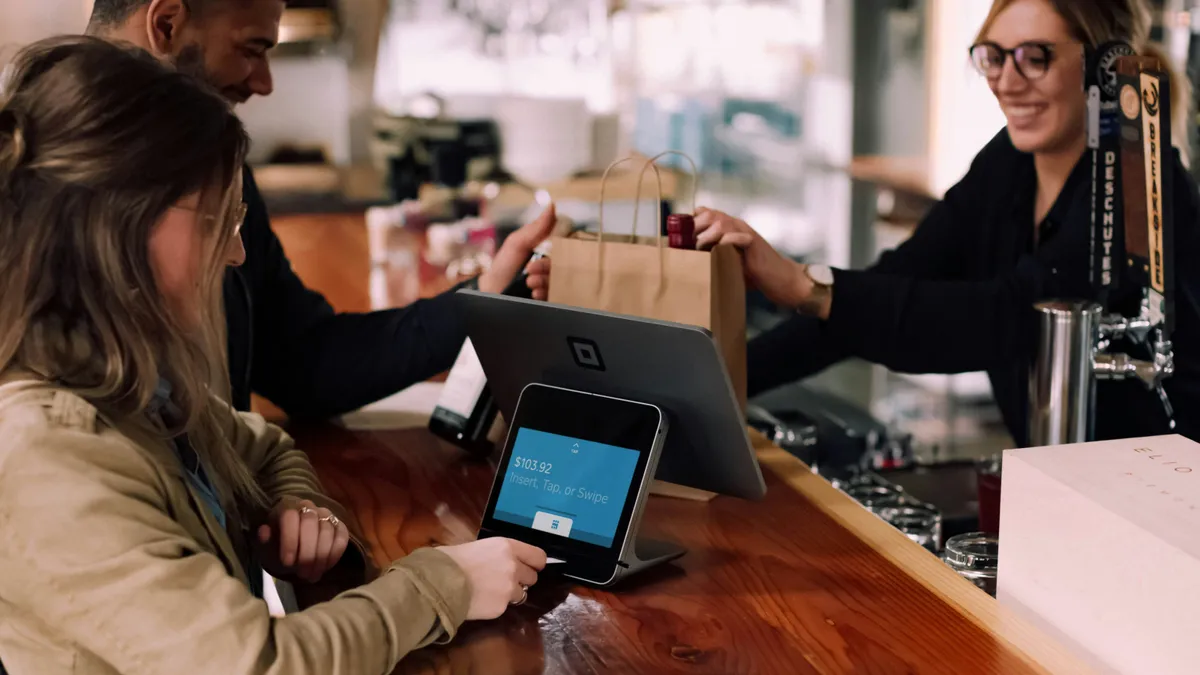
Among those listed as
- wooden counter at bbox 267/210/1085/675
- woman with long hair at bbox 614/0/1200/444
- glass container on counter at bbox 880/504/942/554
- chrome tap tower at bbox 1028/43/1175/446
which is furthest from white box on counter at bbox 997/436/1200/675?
woman with long hair at bbox 614/0/1200/444

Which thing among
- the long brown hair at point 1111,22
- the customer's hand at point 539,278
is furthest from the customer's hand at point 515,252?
the long brown hair at point 1111,22

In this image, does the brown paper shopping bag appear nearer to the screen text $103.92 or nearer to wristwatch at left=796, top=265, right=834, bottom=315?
the screen text $103.92

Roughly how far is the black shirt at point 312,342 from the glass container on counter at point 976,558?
0.79 metres

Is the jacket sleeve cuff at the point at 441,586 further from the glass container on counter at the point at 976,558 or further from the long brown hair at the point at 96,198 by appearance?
the glass container on counter at the point at 976,558

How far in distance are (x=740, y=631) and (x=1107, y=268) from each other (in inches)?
31.2

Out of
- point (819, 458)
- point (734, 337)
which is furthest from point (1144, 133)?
point (819, 458)

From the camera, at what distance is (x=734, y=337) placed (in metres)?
1.53

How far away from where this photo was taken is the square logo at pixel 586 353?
52.2 inches

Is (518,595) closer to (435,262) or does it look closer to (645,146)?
(435,262)

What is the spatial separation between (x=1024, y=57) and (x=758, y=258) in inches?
22.7

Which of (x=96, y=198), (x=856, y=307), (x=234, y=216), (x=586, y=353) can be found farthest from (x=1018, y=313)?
(x=96, y=198)

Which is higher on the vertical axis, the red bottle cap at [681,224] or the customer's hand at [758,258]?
the red bottle cap at [681,224]

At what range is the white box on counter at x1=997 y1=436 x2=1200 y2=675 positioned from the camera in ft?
3.20

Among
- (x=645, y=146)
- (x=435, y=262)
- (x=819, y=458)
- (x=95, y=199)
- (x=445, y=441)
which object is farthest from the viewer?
(x=645, y=146)
